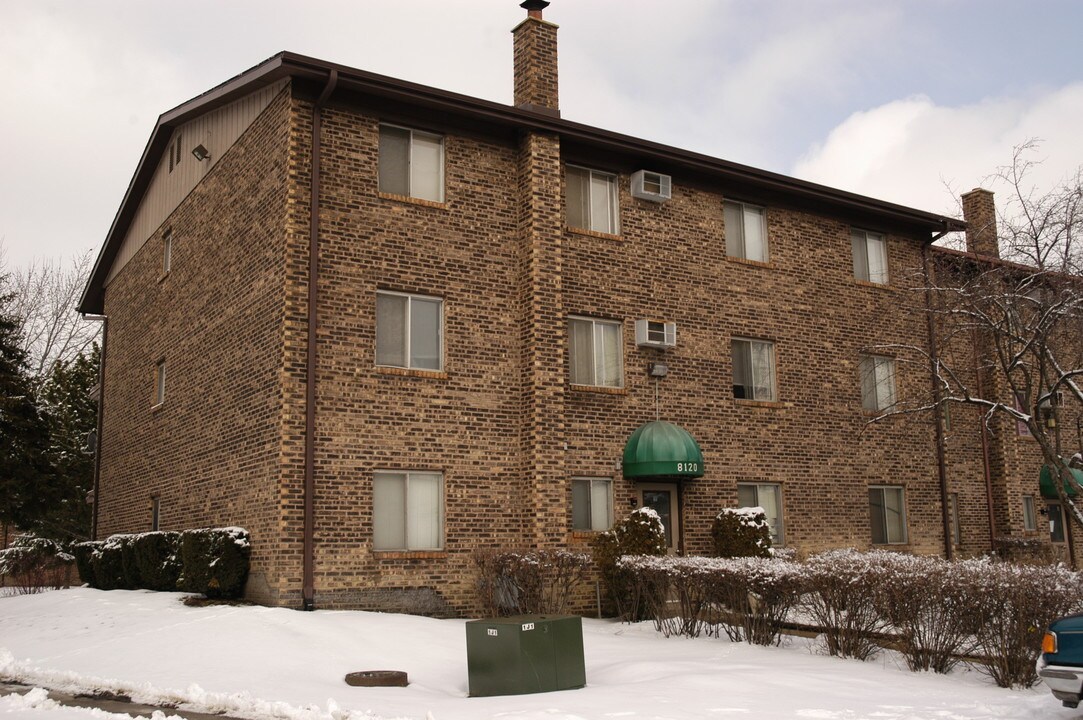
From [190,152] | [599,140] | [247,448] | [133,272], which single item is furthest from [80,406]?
[599,140]

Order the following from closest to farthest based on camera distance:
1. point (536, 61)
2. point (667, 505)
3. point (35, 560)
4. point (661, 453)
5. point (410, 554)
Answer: point (410, 554)
point (661, 453)
point (667, 505)
point (536, 61)
point (35, 560)

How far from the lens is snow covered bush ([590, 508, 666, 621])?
1695 centimetres

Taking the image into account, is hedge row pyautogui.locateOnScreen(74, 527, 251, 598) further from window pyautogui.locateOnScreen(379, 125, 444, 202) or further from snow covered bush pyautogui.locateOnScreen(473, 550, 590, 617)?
window pyautogui.locateOnScreen(379, 125, 444, 202)

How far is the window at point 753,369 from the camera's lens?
69.1ft

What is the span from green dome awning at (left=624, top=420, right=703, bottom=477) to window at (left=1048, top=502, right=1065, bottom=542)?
1309 cm

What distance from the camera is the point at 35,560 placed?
110 feet

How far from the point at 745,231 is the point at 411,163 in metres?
7.60

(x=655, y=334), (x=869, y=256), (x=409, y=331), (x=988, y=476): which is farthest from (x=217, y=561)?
(x=988, y=476)

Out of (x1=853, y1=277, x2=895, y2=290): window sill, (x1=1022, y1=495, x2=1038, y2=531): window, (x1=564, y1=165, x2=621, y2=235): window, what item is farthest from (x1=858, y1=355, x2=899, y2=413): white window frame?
(x1=564, y1=165, x2=621, y2=235): window

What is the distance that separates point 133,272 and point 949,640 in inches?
816

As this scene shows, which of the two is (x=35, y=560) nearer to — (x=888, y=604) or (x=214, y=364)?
(x=214, y=364)

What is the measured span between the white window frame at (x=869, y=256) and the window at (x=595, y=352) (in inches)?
274

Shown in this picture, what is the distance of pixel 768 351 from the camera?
21641 millimetres

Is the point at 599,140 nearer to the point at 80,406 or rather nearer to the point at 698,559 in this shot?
the point at 698,559
